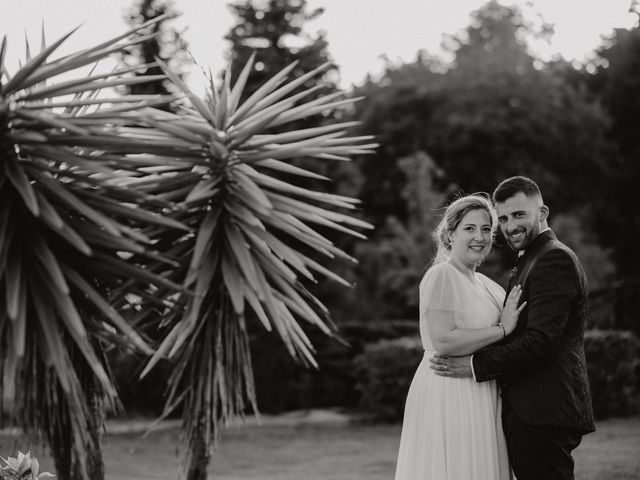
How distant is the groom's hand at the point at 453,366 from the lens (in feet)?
16.9

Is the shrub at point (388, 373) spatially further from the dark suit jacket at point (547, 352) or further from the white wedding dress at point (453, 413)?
the dark suit jacket at point (547, 352)

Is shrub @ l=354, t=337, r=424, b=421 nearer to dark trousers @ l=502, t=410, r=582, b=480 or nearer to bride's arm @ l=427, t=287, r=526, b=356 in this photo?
bride's arm @ l=427, t=287, r=526, b=356

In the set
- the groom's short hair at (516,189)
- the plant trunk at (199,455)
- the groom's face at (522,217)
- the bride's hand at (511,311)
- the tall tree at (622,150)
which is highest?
the tall tree at (622,150)

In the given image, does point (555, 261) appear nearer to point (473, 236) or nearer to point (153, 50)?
→ point (473, 236)

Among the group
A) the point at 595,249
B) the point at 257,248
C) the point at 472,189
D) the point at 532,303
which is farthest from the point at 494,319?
the point at 472,189

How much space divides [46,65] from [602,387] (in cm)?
1331

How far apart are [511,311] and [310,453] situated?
828cm

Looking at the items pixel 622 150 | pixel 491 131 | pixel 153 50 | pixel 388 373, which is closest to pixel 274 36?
pixel 153 50

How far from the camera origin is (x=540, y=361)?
16.0 ft

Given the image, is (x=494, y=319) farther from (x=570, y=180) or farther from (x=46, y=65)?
(x=570, y=180)

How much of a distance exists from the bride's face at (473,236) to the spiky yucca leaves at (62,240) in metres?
2.35

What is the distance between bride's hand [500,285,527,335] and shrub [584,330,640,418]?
10243 mm

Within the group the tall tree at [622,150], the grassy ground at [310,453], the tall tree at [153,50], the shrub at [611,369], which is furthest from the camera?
the tall tree at [622,150]

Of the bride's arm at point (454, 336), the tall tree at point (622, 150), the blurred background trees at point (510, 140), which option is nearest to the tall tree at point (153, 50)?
the blurred background trees at point (510, 140)
